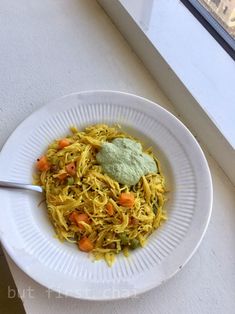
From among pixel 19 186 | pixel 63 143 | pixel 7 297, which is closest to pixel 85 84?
pixel 63 143

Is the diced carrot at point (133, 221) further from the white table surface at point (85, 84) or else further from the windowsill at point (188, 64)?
the windowsill at point (188, 64)

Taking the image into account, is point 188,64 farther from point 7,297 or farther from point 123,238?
point 7,297

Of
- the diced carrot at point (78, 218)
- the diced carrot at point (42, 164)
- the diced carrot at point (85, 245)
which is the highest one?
the diced carrot at point (42, 164)

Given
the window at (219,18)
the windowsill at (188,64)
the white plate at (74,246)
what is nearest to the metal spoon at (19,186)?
the white plate at (74,246)

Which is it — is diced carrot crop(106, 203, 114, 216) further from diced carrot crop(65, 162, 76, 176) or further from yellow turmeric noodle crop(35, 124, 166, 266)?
diced carrot crop(65, 162, 76, 176)

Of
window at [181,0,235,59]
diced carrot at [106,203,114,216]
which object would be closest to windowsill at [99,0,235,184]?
window at [181,0,235,59]

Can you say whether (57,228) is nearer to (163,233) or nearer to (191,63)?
(163,233)

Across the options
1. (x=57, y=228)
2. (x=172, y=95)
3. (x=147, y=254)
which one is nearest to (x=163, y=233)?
(x=147, y=254)
